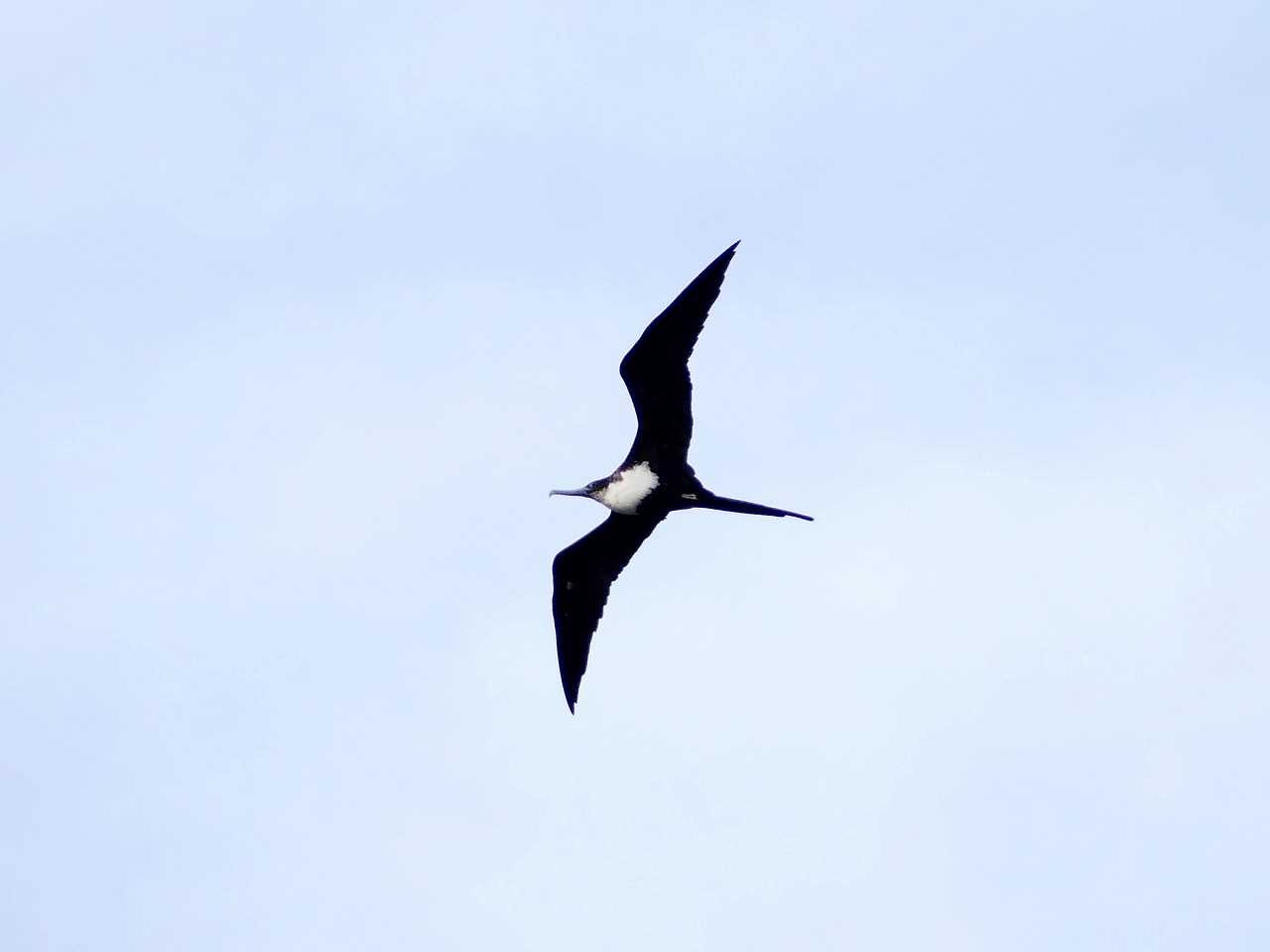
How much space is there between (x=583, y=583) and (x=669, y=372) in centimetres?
228

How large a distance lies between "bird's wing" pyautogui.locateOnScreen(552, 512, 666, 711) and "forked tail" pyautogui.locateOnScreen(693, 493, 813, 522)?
88 centimetres

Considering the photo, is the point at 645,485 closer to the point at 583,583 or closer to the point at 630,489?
the point at 630,489

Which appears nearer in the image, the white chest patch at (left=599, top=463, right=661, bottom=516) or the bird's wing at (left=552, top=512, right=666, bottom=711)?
the white chest patch at (left=599, top=463, right=661, bottom=516)

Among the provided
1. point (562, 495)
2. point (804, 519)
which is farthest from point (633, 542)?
point (804, 519)

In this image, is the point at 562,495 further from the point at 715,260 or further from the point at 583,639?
the point at 715,260

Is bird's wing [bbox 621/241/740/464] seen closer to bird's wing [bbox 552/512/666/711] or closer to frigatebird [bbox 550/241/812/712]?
frigatebird [bbox 550/241/812/712]

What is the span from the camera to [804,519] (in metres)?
14.4

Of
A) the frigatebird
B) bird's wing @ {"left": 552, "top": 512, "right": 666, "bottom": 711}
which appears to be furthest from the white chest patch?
bird's wing @ {"left": 552, "top": 512, "right": 666, "bottom": 711}

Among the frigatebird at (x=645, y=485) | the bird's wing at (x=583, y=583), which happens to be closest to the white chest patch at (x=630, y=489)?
the frigatebird at (x=645, y=485)

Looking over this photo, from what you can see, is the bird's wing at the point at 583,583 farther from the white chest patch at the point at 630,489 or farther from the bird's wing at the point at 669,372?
the bird's wing at the point at 669,372

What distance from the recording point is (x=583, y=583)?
1597 centimetres

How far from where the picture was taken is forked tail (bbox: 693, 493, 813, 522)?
48.1ft

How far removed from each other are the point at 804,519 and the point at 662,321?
1.86 meters

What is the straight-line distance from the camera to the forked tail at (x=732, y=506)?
14672 millimetres
